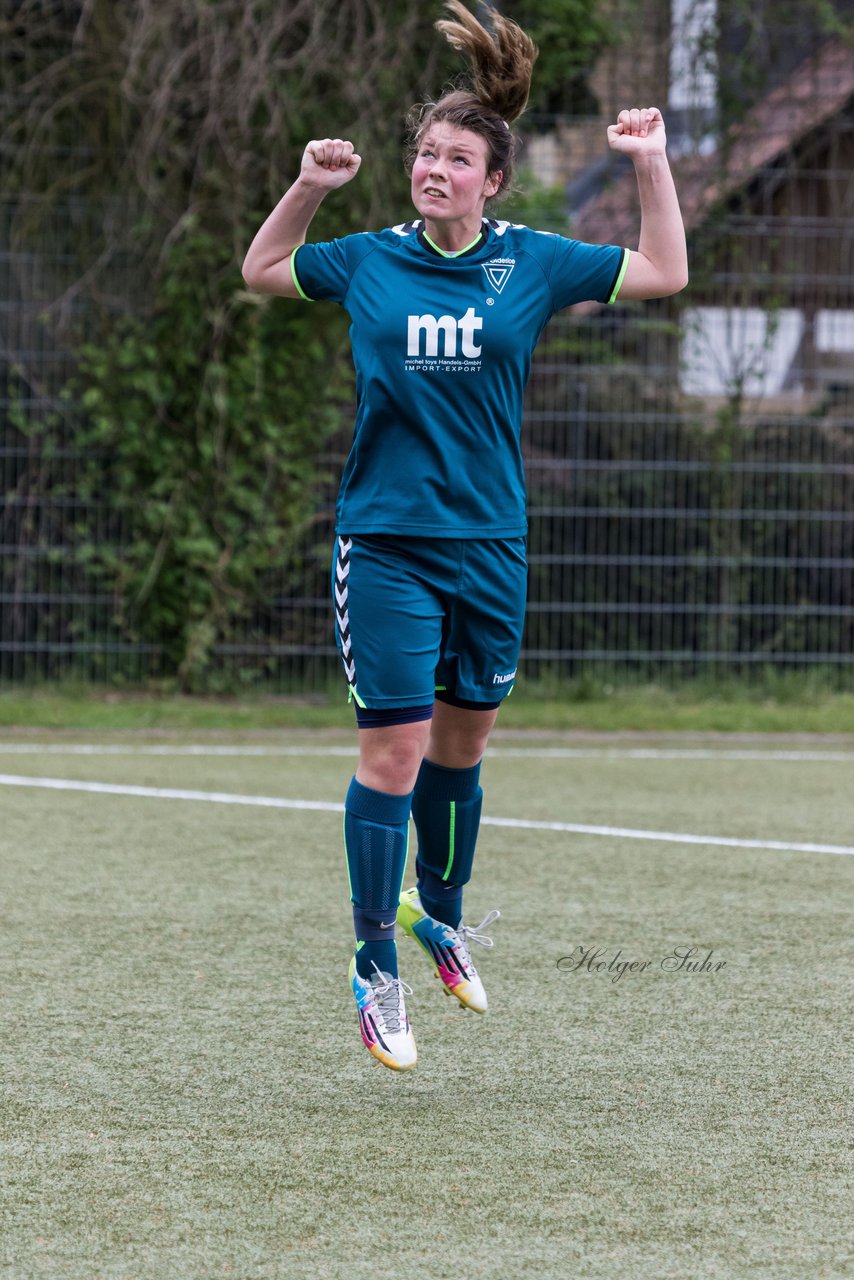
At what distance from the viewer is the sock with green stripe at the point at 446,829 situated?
12.9 ft

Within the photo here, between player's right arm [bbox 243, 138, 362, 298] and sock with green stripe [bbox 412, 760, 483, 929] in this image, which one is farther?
sock with green stripe [bbox 412, 760, 483, 929]

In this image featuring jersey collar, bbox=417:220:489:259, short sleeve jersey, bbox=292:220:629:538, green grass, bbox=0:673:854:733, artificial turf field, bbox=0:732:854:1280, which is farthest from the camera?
green grass, bbox=0:673:854:733

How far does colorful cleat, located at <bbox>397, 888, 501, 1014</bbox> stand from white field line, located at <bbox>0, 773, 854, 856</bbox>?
2409 millimetres

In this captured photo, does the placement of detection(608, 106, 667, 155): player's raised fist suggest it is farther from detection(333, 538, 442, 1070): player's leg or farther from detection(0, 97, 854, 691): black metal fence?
detection(0, 97, 854, 691): black metal fence

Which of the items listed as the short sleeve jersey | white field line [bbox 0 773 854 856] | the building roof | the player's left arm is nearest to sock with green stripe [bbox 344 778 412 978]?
the short sleeve jersey

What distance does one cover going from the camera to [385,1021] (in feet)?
11.3

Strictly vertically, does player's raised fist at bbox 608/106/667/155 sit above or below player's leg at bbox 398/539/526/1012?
above

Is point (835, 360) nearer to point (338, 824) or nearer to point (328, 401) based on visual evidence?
point (328, 401)

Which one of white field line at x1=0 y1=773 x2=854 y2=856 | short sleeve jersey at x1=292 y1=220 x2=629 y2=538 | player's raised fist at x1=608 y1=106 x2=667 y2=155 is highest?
player's raised fist at x1=608 y1=106 x2=667 y2=155

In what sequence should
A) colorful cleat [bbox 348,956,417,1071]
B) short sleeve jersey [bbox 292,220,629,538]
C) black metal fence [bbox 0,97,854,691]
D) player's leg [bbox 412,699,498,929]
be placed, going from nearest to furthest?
colorful cleat [bbox 348,956,417,1071]
short sleeve jersey [bbox 292,220,629,538]
player's leg [bbox 412,699,498,929]
black metal fence [bbox 0,97,854,691]

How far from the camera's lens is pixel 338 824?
6.56 metres

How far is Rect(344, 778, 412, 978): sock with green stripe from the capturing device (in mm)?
3543

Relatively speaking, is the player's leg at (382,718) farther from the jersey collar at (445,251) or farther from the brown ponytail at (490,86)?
the brown ponytail at (490,86)

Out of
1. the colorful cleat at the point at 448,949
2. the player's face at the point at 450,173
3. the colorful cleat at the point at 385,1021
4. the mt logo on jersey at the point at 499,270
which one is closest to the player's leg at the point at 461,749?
the colorful cleat at the point at 448,949
